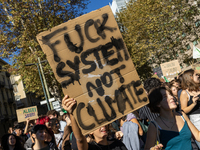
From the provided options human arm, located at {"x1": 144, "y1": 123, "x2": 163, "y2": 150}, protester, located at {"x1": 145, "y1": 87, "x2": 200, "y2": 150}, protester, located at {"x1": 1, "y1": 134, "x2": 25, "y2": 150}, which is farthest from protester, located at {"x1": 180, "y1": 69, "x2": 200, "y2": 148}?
protester, located at {"x1": 1, "y1": 134, "x2": 25, "y2": 150}

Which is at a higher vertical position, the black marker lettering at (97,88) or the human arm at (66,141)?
the black marker lettering at (97,88)

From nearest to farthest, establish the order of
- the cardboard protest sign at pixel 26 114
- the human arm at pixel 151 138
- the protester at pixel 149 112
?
the human arm at pixel 151 138 → the protester at pixel 149 112 → the cardboard protest sign at pixel 26 114

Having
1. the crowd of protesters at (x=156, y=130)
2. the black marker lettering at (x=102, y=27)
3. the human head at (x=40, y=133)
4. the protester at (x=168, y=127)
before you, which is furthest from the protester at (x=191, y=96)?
the human head at (x=40, y=133)

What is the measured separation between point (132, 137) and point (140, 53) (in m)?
20.1

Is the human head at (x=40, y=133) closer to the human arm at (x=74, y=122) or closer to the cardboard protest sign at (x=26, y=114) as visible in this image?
the human arm at (x=74, y=122)

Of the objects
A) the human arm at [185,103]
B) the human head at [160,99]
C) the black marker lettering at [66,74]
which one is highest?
the black marker lettering at [66,74]

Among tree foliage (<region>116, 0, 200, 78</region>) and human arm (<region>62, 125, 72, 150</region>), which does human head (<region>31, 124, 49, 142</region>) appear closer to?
human arm (<region>62, 125, 72, 150</region>)

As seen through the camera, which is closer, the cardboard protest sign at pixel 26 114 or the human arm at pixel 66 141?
the human arm at pixel 66 141

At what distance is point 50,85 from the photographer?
22.7m

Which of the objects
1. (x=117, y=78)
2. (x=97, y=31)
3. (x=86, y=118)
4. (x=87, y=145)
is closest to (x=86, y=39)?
(x=97, y=31)

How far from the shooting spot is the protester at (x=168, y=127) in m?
2.92

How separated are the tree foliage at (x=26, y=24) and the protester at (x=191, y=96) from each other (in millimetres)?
15767

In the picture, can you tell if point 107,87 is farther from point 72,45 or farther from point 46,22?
point 46,22

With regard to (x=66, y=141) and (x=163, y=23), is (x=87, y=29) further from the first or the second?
(x=163, y=23)
